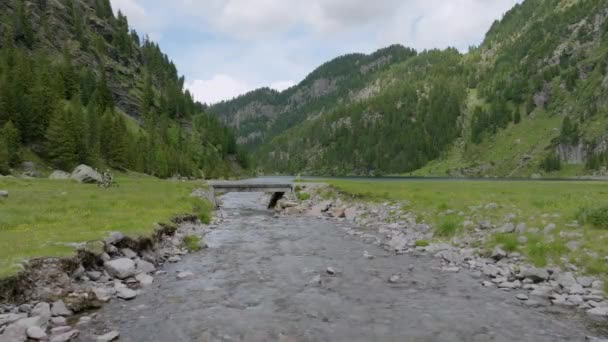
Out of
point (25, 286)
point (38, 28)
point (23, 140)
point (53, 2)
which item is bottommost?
point (25, 286)

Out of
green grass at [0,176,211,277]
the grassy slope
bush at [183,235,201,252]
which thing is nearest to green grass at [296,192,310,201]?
green grass at [0,176,211,277]

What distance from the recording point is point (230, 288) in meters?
18.1

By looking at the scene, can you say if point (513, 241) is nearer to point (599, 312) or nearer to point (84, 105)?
point (599, 312)

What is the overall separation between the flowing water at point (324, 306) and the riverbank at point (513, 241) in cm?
147

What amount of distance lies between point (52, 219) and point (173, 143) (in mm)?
128588

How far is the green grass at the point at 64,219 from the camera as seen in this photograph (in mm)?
17344

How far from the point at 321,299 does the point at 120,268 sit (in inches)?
382

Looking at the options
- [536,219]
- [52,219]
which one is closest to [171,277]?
[52,219]

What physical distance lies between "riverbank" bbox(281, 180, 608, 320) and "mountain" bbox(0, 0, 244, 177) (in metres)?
65.5

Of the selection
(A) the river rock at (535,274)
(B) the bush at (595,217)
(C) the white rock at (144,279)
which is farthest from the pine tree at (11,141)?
(B) the bush at (595,217)

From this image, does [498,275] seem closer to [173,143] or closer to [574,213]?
[574,213]

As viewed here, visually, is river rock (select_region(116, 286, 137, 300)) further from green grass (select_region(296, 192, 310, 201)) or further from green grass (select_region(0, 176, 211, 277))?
green grass (select_region(296, 192, 310, 201))

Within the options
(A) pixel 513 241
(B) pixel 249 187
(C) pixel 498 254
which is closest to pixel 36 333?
(C) pixel 498 254

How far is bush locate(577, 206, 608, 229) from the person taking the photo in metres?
21.3
